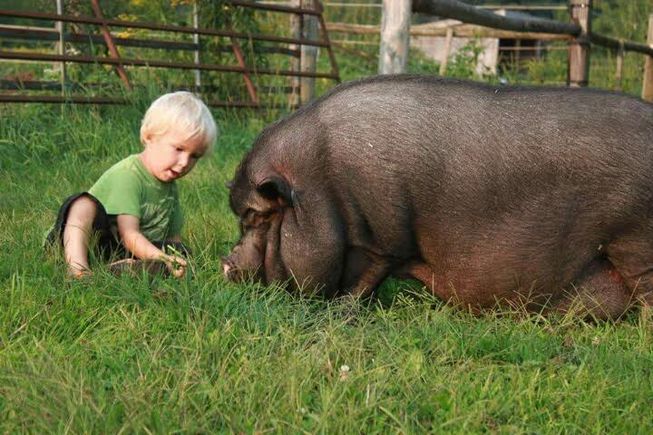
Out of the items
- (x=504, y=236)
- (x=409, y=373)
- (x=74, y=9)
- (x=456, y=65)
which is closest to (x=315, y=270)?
(x=504, y=236)

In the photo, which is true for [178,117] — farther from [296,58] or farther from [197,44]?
[296,58]

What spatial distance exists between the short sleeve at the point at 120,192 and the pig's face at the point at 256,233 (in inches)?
20.3

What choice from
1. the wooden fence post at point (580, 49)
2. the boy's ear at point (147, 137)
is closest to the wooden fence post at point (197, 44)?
the wooden fence post at point (580, 49)

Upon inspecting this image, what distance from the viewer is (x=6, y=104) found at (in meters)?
8.09

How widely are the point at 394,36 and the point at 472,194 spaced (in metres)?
2.75

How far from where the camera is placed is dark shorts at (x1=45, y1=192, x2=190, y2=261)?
13.6ft

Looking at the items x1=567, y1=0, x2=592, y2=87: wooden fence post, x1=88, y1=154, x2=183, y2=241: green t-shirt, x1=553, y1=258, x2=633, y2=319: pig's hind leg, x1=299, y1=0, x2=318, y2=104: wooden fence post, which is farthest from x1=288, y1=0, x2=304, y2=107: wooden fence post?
x1=553, y1=258, x2=633, y2=319: pig's hind leg

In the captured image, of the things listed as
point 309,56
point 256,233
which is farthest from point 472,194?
point 309,56

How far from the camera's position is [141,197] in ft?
14.7

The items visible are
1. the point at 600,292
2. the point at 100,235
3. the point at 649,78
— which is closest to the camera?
the point at 600,292

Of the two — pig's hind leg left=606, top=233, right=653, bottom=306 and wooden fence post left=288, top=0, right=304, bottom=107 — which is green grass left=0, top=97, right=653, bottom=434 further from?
wooden fence post left=288, top=0, right=304, bottom=107

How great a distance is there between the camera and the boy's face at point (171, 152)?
434 centimetres

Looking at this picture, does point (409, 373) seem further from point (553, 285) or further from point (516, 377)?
point (553, 285)

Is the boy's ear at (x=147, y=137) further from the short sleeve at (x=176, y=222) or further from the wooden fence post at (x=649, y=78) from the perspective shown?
the wooden fence post at (x=649, y=78)
